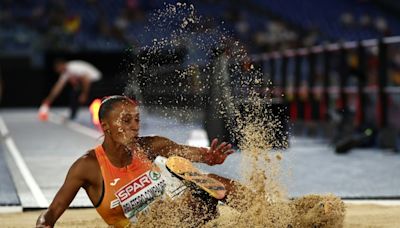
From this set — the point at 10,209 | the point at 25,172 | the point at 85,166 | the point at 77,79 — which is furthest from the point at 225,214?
the point at 77,79

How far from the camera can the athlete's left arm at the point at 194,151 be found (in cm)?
523

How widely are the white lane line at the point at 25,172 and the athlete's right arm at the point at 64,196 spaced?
98.4 inches

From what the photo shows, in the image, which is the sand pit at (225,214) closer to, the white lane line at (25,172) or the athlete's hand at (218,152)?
the white lane line at (25,172)

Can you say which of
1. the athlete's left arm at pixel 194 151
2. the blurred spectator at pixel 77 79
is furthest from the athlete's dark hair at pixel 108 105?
the blurred spectator at pixel 77 79

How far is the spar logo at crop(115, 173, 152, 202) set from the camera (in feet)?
16.9

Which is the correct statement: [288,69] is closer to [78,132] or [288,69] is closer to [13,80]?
[78,132]

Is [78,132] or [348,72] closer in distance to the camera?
[348,72]

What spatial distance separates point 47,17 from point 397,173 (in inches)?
897

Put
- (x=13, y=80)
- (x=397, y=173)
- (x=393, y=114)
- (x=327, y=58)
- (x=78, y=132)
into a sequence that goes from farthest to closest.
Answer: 1. (x=13, y=80)
2. (x=78, y=132)
3. (x=327, y=58)
4. (x=393, y=114)
5. (x=397, y=173)

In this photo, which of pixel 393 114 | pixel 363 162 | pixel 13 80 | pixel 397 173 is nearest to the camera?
pixel 397 173

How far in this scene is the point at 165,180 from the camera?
5.39 m

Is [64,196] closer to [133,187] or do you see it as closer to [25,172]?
[133,187]

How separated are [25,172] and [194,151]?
221 inches

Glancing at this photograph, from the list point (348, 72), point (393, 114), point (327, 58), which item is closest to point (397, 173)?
point (393, 114)
